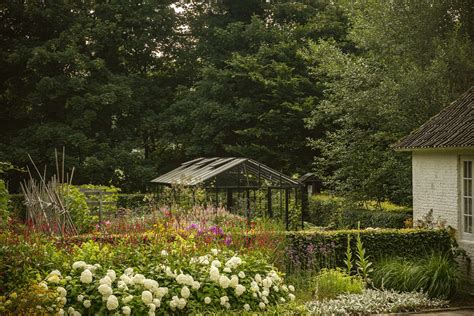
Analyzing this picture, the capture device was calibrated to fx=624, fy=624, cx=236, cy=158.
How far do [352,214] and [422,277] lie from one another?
28.1 ft

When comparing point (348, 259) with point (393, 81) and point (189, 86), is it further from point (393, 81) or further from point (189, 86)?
point (189, 86)

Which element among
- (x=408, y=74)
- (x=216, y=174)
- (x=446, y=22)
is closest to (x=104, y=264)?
(x=216, y=174)

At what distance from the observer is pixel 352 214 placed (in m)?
20.7

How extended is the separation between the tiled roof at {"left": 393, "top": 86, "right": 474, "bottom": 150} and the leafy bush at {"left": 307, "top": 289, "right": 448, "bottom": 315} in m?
3.38

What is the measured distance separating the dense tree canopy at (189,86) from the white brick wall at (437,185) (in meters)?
5.47

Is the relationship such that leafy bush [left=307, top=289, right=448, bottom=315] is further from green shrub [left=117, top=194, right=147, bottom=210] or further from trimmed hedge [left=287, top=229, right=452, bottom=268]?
green shrub [left=117, top=194, right=147, bottom=210]

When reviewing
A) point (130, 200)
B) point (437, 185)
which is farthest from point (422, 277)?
point (130, 200)

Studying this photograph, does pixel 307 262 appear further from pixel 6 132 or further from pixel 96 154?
pixel 6 132

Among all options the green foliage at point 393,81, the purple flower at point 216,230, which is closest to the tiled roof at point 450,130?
the green foliage at point 393,81

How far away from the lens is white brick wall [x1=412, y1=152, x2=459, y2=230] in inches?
554

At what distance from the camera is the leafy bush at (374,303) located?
1051 centimetres

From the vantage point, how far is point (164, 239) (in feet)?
31.3

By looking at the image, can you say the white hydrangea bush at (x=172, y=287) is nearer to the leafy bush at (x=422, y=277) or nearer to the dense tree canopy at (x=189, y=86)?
the leafy bush at (x=422, y=277)

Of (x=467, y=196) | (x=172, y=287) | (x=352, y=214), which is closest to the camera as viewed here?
(x=172, y=287)
